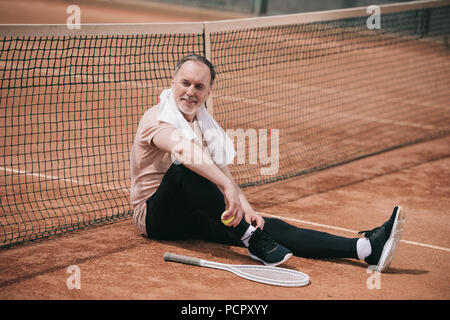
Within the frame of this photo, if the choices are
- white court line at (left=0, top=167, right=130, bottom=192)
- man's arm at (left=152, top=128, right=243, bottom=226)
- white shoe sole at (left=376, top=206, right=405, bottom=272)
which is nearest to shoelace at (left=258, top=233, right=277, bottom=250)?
man's arm at (left=152, top=128, right=243, bottom=226)

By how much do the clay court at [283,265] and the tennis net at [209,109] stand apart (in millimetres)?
439

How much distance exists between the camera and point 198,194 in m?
4.30

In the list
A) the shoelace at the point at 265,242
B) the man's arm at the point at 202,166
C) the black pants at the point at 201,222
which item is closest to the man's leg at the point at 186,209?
the black pants at the point at 201,222

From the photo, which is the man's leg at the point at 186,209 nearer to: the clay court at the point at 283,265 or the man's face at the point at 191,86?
the clay court at the point at 283,265

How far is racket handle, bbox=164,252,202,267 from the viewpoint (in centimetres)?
445

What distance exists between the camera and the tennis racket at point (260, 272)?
4234 millimetres

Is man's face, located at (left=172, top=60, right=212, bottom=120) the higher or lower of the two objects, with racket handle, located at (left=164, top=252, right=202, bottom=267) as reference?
higher

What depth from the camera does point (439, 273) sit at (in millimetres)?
4688

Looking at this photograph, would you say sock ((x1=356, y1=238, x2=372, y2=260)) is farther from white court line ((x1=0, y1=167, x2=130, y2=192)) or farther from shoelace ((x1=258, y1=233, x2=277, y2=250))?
white court line ((x1=0, y1=167, x2=130, y2=192))

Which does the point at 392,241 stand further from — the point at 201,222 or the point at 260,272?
the point at 201,222

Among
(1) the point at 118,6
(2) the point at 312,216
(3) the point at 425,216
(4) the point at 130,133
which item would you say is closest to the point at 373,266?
(2) the point at 312,216

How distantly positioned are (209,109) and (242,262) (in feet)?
7.02

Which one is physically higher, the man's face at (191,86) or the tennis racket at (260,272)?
the man's face at (191,86)
